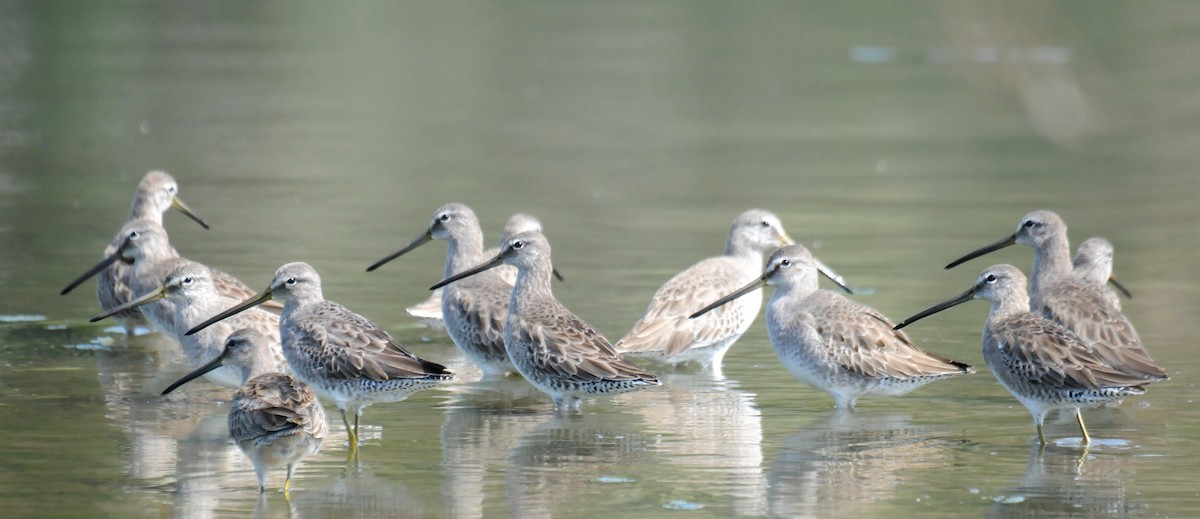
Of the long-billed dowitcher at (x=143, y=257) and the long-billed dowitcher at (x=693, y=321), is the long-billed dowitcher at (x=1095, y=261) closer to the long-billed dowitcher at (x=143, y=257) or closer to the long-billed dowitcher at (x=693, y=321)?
the long-billed dowitcher at (x=693, y=321)

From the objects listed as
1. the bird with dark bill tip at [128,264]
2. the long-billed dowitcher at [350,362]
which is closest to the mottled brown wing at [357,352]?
the long-billed dowitcher at [350,362]

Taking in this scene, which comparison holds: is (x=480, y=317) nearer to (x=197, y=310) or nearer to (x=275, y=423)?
(x=197, y=310)

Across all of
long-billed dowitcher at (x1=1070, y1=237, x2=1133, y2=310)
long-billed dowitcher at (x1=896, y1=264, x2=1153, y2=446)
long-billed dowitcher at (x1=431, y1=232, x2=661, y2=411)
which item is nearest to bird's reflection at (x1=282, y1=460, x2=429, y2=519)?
long-billed dowitcher at (x1=431, y1=232, x2=661, y2=411)

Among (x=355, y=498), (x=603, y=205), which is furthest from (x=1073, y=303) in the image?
(x=603, y=205)

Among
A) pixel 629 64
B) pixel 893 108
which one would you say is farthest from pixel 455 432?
pixel 629 64

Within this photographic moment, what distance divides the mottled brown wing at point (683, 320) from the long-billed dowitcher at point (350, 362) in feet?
5.89

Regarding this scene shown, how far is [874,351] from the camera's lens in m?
8.55

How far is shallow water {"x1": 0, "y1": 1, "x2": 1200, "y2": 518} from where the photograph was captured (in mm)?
7207

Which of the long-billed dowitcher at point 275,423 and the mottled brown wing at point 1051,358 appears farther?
the mottled brown wing at point 1051,358

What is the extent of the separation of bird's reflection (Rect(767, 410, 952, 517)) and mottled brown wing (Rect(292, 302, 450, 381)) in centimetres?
164

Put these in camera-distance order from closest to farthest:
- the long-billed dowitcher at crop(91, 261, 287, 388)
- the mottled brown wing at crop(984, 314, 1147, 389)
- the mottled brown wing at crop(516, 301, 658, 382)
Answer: the mottled brown wing at crop(984, 314, 1147, 389) < the mottled brown wing at crop(516, 301, 658, 382) < the long-billed dowitcher at crop(91, 261, 287, 388)

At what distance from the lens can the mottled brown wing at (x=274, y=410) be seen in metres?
6.77

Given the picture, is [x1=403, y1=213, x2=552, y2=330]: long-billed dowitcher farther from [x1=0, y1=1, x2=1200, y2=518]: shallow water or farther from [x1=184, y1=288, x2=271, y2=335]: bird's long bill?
[x1=184, y1=288, x2=271, y2=335]: bird's long bill

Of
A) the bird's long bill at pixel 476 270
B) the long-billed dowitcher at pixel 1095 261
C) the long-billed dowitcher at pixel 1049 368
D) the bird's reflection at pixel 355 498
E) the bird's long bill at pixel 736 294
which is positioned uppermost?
the long-billed dowitcher at pixel 1095 261
